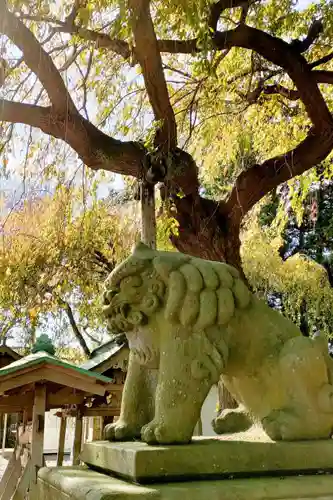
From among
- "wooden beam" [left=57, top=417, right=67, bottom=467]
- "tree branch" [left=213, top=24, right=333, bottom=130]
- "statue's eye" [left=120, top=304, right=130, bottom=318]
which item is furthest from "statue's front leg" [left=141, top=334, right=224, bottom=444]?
"wooden beam" [left=57, top=417, right=67, bottom=467]

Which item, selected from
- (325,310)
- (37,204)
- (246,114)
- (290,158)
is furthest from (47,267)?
(325,310)

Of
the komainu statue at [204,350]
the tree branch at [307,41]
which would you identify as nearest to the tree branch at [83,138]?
the tree branch at [307,41]

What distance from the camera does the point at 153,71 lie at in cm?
392

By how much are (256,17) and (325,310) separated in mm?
6428

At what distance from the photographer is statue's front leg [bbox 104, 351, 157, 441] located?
1714 millimetres

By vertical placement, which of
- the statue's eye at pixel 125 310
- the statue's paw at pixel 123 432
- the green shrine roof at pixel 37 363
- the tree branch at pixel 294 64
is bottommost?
the statue's paw at pixel 123 432

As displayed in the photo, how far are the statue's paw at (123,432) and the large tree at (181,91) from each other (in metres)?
2.12

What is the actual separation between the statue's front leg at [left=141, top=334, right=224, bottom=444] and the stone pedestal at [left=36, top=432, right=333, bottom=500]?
0.21ft

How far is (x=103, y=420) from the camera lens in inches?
270

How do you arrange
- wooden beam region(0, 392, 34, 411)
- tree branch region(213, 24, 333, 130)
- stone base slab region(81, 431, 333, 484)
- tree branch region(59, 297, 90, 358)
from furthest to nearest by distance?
tree branch region(59, 297, 90, 358) < wooden beam region(0, 392, 34, 411) < tree branch region(213, 24, 333, 130) < stone base slab region(81, 431, 333, 484)

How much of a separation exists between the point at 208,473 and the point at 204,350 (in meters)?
0.34

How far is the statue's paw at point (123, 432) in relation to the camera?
5.51 feet

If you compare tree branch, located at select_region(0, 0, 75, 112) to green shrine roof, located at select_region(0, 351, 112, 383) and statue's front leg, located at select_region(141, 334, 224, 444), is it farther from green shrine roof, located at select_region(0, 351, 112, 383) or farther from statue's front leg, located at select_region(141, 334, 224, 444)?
statue's front leg, located at select_region(141, 334, 224, 444)

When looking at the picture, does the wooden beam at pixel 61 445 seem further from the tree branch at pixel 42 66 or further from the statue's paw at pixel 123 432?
the statue's paw at pixel 123 432
